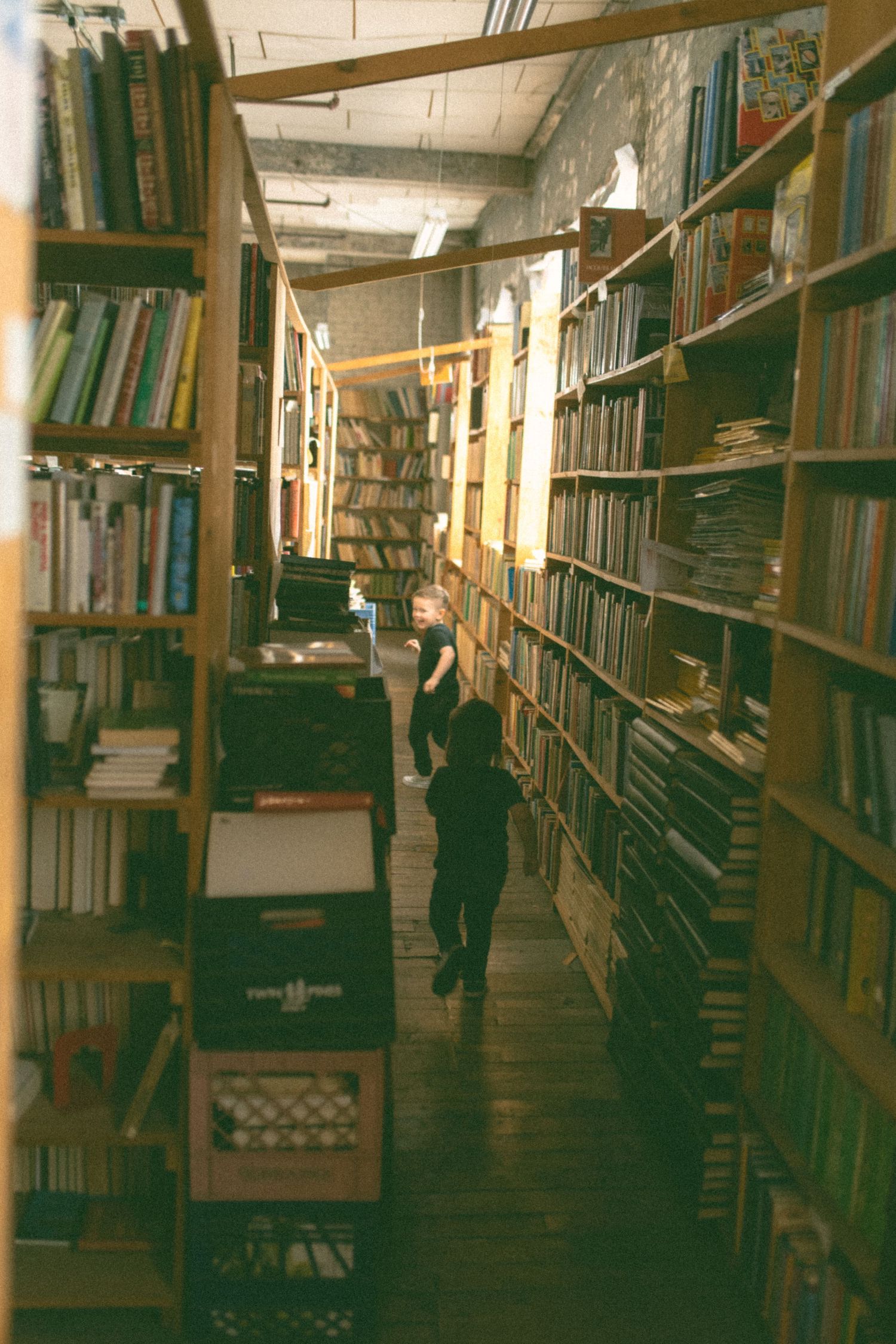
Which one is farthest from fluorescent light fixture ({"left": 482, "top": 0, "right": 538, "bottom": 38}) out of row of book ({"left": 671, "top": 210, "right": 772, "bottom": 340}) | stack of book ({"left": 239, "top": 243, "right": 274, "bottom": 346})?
row of book ({"left": 671, "top": 210, "right": 772, "bottom": 340})

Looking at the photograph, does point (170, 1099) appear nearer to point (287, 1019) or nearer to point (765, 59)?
point (287, 1019)

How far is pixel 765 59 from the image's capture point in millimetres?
2523

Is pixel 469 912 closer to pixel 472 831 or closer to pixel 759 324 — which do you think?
pixel 472 831

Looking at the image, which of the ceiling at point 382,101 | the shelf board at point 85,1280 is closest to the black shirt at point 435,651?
the ceiling at point 382,101

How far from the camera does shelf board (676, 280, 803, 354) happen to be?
2117 millimetres

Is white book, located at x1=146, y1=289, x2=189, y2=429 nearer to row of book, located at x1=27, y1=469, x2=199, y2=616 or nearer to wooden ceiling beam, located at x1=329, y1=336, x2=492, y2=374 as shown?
row of book, located at x1=27, y1=469, x2=199, y2=616

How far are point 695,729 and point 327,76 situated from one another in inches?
71.0

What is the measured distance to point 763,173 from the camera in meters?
2.32

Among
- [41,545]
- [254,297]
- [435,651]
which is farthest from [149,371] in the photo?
[435,651]

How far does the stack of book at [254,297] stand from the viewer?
3.36m

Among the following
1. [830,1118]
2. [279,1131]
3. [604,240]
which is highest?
[604,240]

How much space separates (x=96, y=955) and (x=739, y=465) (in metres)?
1.78

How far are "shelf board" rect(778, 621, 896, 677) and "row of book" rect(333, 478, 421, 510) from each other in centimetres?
1040

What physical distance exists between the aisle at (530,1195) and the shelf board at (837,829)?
1.06 meters
